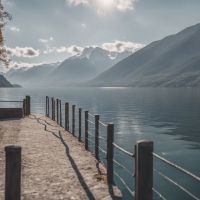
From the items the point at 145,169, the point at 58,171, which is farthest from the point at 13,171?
the point at 58,171

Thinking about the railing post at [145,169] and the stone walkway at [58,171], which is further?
the stone walkway at [58,171]

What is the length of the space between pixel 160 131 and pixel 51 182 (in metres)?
39.2

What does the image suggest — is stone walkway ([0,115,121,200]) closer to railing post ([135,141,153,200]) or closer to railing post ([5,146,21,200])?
railing post ([5,146,21,200])

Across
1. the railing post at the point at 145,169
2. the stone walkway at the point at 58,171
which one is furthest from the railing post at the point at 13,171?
the railing post at the point at 145,169

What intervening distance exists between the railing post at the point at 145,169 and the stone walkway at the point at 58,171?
2675 mm

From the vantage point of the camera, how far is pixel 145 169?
8523mm

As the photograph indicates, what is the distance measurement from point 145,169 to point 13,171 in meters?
2.95

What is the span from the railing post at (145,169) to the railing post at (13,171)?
2.71 metres

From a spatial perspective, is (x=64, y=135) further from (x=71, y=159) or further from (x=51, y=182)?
(x=51, y=182)

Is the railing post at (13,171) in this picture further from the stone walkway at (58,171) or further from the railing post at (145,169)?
the railing post at (145,169)

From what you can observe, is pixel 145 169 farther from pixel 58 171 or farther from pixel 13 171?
pixel 58 171

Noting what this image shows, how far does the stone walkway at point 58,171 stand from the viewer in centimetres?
1134

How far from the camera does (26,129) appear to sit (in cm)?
2681

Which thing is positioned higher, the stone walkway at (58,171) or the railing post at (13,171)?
the railing post at (13,171)
